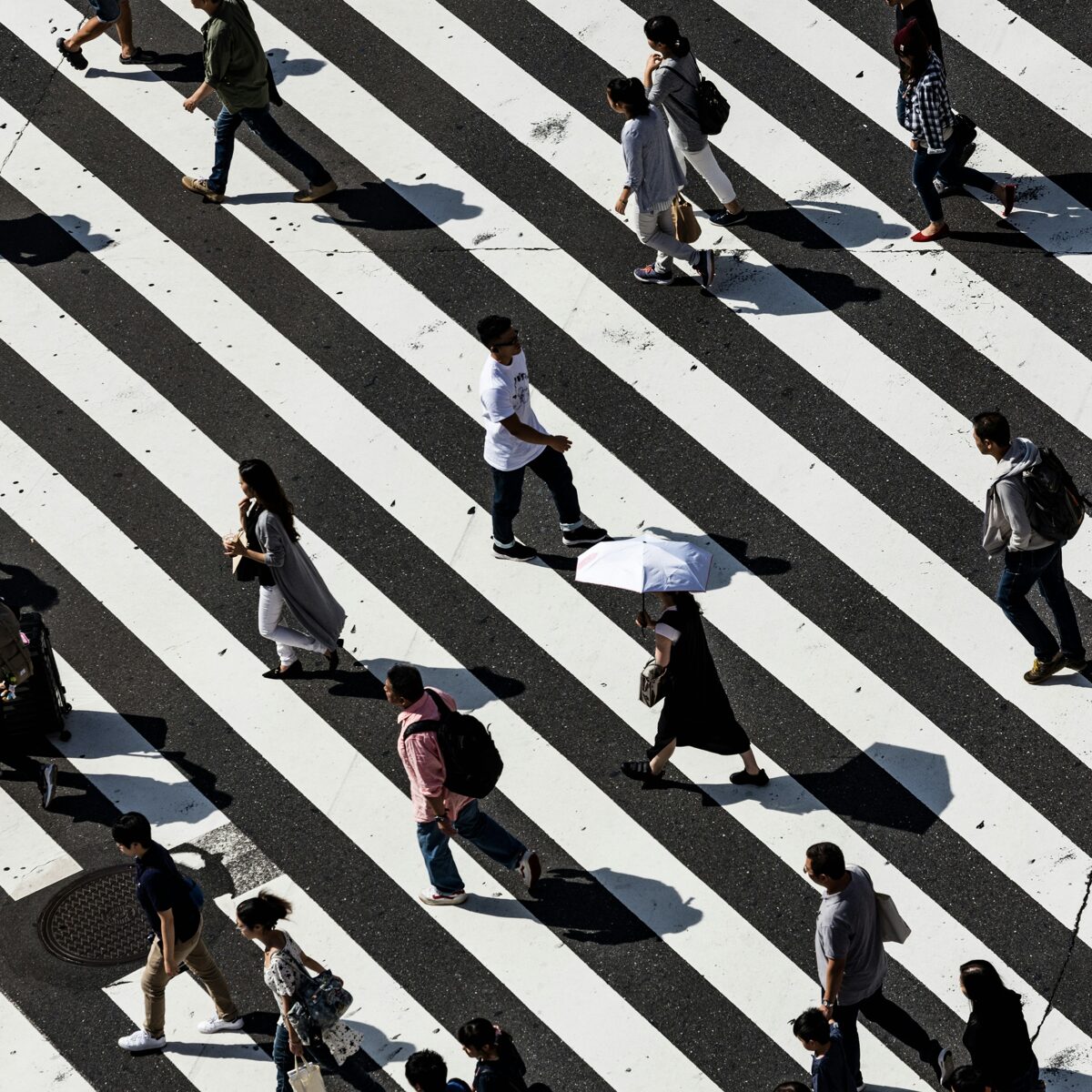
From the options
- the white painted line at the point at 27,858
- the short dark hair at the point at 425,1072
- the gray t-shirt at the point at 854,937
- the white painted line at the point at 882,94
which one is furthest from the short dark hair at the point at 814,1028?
the white painted line at the point at 882,94

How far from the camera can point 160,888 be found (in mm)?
10078

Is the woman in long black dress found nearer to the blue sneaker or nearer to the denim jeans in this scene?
the denim jeans

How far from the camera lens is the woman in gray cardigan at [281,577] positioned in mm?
11312

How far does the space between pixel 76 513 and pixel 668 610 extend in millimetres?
4530

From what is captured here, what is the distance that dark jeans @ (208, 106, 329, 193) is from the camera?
45.9 ft

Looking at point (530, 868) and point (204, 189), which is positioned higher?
point (204, 189)

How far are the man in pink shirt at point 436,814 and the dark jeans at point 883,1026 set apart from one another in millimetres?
2034

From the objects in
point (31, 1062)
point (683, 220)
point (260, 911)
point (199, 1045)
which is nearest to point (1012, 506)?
point (683, 220)

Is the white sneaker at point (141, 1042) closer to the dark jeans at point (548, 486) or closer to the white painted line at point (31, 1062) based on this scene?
the white painted line at point (31, 1062)

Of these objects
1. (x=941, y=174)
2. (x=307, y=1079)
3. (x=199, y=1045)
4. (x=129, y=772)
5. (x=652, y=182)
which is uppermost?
(x=941, y=174)

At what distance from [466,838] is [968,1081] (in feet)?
10.3

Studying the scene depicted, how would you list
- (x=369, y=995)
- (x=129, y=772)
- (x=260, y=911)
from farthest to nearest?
(x=129, y=772) < (x=369, y=995) < (x=260, y=911)

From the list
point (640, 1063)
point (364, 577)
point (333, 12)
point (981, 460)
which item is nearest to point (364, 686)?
point (364, 577)

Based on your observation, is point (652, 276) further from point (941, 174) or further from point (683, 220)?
point (941, 174)
